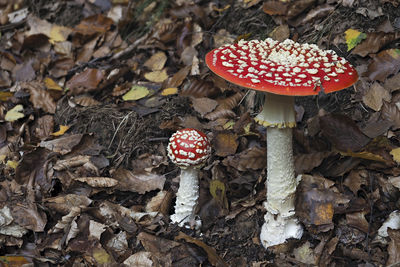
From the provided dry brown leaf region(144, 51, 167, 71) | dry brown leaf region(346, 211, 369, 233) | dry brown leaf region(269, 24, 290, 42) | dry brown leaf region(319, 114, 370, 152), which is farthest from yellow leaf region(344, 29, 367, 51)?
dry brown leaf region(144, 51, 167, 71)

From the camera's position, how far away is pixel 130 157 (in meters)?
3.44

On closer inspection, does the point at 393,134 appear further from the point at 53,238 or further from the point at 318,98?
the point at 53,238

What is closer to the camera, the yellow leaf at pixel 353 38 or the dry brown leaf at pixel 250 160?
the dry brown leaf at pixel 250 160

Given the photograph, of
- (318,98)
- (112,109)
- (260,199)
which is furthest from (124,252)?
(318,98)

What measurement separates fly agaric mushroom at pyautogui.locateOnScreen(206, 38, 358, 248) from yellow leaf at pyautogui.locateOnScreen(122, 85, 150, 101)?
1556 millimetres

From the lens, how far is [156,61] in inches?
169

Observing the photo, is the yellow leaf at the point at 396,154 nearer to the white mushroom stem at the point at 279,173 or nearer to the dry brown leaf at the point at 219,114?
the white mushroom stem at the point at 279,173

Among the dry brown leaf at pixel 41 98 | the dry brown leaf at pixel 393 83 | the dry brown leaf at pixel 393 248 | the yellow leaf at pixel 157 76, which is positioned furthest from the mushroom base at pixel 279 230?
the dry brown leaf at pixel 41 98

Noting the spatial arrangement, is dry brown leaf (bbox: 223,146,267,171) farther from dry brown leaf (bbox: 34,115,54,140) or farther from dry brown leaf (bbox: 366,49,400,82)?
dry brown leaf (bbox: 34,115,54,140)

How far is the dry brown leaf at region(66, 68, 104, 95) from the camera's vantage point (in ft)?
13.4

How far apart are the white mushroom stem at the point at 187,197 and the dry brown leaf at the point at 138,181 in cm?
31

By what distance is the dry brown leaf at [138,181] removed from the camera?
125 inches

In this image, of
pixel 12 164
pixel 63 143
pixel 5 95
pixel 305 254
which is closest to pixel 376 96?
pixel 305 254

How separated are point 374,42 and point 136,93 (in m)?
2.12
